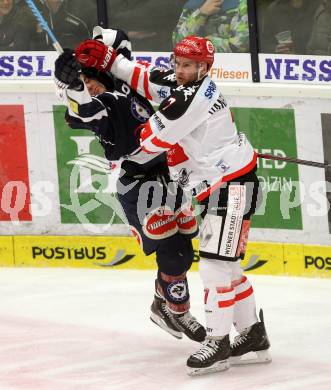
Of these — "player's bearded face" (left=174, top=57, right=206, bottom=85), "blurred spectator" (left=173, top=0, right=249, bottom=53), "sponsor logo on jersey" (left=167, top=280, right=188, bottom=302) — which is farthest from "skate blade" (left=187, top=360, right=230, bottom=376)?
"blurred spectator" (left=173, top=0, right=249, bottom=53)

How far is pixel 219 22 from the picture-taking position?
657 centimetres

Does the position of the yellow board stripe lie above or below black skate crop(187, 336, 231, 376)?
below

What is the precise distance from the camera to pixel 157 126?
452 centimetres

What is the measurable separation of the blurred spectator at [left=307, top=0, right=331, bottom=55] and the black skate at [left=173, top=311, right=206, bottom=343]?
194cm

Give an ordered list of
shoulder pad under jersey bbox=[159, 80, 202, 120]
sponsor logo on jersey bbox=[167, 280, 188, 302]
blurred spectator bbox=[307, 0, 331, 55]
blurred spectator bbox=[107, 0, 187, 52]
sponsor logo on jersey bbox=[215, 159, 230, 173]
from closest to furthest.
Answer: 1. shoulder pad under jersey bbox=[159, 80, 202, 120]
2. sponsor logo on jersey bbox=[215, 159, 230, 173]
3. sponsor logo on jersey bbox=[167, 280, 188, 302]
4. blurred spectator bbox=[307, 0, 331, 55]
5. blurred spectator bbox=[107, 0, 187, 52]

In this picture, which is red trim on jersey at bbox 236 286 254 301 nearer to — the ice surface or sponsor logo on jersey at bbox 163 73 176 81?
the ice surface

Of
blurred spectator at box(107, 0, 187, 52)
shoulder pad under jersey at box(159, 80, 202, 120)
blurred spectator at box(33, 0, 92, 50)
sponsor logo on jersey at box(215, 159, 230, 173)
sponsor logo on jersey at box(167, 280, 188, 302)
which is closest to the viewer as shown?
shoulder pad under jersey at box(159, 80, 202, 120)

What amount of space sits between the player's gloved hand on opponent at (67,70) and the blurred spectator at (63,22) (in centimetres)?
230

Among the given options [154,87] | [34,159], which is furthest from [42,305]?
[154,87]

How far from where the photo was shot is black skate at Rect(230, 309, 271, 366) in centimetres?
487

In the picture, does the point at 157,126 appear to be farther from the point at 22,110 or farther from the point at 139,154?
the point at 22,110

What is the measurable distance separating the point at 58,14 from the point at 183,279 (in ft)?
7.98

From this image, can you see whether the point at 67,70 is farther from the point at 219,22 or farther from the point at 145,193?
the point at 219,22

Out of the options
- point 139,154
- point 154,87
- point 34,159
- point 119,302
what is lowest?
point 119,302
